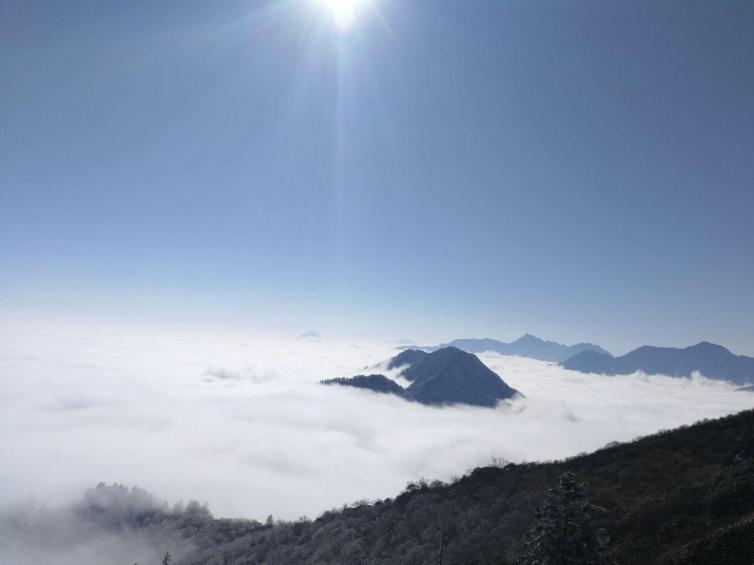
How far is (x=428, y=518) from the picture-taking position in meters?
58.6

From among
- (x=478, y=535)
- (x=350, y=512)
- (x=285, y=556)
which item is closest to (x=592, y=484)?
(x=478, y=535)

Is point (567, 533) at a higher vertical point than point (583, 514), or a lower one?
lower

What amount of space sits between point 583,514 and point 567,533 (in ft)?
3.80

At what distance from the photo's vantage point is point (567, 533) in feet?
56.4

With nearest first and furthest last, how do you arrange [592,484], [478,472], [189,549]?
[592,484] < [478,472] < [189,549]

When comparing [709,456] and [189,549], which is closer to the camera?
[709,456]

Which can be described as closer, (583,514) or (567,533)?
(583,514)

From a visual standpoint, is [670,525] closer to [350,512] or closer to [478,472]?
[478,472]

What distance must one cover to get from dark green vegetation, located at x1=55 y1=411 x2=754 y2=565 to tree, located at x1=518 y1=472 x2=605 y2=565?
4cm

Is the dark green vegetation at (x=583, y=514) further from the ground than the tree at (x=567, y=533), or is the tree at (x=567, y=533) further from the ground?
the tree at (x=567, y=533)

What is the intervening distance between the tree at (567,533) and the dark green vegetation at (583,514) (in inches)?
1.7

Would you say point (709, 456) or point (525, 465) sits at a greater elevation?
point (709, 456)

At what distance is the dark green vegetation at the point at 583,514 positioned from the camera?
59.6 feet

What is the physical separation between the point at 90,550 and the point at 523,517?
770 feet
